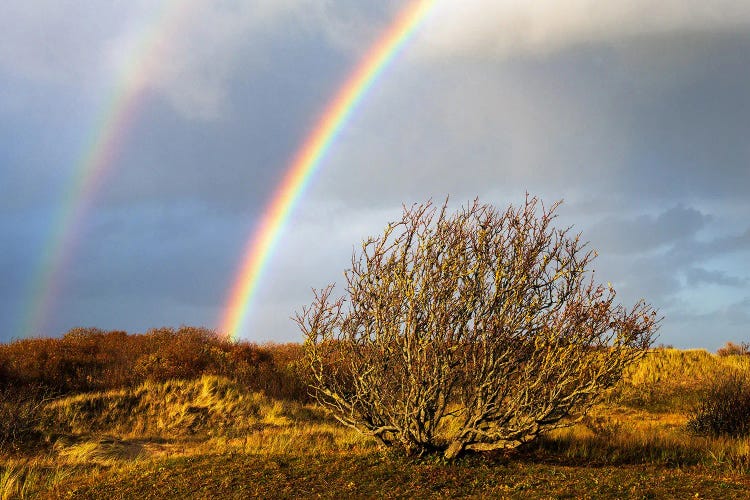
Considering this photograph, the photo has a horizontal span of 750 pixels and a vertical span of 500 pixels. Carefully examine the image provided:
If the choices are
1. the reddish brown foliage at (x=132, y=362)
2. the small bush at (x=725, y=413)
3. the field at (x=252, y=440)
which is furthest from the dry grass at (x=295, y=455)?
the reddish brown foliage at (x=132, y=362)

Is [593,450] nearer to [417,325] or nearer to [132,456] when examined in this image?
[417,325]

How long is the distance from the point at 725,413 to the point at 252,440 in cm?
1354

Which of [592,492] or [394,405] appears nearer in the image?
[592,492]

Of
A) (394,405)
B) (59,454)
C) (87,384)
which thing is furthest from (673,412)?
(87,384)

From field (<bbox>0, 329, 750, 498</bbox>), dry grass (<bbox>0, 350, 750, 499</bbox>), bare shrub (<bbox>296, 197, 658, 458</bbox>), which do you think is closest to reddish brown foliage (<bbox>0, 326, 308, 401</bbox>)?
field (<bbox>0, 329, 750, 498</bbox>)

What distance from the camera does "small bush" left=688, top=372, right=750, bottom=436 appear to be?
1712 centimetres

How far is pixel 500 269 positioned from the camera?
35.5 ft

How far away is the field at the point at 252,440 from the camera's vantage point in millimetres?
9727

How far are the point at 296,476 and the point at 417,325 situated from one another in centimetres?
336

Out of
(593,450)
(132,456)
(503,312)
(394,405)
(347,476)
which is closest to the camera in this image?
(347,476)

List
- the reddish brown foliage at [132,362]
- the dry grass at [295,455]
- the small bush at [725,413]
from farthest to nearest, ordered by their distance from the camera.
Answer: the reddish brown foliage at [132,362], the small bush at [725,413], the dry grass at [295,455]

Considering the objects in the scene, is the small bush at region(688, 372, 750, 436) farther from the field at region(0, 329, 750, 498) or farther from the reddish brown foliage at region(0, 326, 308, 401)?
the reddish brown foliage at region(0, 326, 308, 401)

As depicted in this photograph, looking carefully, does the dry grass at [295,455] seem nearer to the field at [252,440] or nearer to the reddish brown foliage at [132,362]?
the field at [252,440]

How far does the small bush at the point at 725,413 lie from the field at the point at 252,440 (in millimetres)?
624
